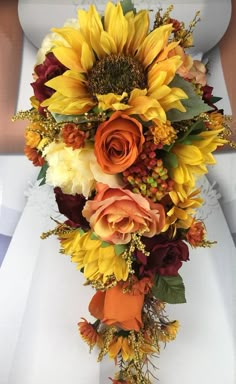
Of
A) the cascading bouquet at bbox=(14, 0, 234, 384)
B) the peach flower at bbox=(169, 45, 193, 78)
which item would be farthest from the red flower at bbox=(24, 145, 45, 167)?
the peach flower at bbox=(169, 45, 193, 78)

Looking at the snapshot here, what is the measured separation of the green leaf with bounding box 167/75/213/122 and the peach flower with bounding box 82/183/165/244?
0.55ft

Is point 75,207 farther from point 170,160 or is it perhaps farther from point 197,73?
point 197,73

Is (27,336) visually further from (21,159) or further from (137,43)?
(137,43)

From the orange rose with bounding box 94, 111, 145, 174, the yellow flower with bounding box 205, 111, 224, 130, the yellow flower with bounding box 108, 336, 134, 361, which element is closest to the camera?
the orange rose with bounding box 94, 111, 145, 174

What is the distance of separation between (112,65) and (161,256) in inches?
15.3

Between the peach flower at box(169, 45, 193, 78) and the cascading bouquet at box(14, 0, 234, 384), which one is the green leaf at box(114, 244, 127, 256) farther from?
the peach flower at box(169, 45, 193, 78)

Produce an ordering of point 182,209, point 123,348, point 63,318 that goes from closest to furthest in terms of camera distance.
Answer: point 182,209 → point 123,348 → point 63,318

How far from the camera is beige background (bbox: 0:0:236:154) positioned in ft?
3.83

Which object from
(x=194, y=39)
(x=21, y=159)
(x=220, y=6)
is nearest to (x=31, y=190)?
(x=21, y=159)

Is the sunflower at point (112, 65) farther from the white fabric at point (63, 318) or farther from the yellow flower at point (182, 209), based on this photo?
the white fabric at point (63, 318)

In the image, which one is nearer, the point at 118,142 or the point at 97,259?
the point at 118,142

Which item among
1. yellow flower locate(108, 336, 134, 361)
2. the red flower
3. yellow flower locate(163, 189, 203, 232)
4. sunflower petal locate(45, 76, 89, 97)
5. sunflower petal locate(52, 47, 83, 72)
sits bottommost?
yellow flower locate(108, 336, 134, 361)

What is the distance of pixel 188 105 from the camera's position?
897 millimetres

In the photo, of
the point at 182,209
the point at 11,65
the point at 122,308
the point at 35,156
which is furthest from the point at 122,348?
the point at 11,65
